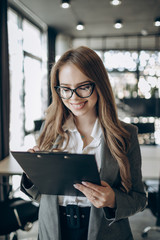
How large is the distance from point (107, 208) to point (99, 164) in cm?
19

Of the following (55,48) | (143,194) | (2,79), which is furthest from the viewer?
(55,48)

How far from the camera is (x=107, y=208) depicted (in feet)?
3.14

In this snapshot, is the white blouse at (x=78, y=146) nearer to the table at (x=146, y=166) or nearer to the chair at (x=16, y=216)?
the chair at (x=16, y=216)

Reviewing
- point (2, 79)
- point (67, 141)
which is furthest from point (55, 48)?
point (67, 141)

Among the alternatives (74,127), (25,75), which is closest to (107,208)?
(74,127)

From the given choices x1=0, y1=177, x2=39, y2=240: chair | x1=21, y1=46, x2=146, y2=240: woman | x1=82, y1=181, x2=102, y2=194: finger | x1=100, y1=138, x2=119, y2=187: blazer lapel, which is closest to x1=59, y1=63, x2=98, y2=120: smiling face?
x1=21, y1=46, x2=146, y2=240: woman

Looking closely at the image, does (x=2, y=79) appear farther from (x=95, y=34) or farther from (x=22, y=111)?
(x=95, y=34)

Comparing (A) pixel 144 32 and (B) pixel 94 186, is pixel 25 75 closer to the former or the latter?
(A) pixel 144 32

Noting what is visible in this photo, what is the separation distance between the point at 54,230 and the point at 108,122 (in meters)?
0.52

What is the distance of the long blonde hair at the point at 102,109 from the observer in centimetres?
100

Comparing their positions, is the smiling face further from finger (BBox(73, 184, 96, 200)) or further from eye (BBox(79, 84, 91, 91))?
finger (BBox(73, 184, 96, 200))

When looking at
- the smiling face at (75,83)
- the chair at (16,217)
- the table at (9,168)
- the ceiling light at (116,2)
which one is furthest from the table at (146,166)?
the ceiling light at (116,2)

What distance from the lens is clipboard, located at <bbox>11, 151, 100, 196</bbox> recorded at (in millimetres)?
780

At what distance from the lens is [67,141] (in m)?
1.13
